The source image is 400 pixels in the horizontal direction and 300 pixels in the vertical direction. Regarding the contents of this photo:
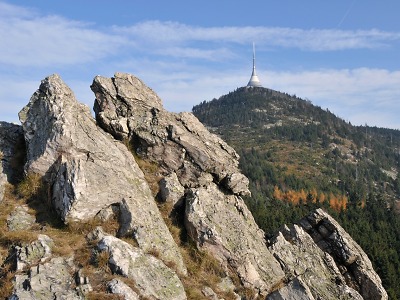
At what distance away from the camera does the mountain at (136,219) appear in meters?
15.6

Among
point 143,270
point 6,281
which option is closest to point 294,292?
point 143,270

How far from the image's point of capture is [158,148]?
934 inches

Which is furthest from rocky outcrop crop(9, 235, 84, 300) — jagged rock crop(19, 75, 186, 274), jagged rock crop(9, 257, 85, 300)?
jagged rock crop(19, 75, 186, 274)

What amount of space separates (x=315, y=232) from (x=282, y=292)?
9.67m

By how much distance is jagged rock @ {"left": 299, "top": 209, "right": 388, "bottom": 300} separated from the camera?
933 inches

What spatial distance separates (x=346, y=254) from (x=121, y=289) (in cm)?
1595

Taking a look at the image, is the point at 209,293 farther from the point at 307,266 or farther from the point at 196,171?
the point at 196,171

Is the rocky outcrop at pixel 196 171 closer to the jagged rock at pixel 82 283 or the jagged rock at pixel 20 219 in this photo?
the jagged rock at pixel 82 283

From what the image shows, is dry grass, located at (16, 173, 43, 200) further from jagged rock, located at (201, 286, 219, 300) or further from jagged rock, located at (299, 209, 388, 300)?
jagged rock, located at (299, 209, 388, 300)

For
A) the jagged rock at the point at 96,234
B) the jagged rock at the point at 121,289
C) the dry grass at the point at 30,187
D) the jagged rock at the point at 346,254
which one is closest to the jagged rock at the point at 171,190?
the jagged rock at the point at 96,234

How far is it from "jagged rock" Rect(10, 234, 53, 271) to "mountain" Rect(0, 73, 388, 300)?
46 millimetres

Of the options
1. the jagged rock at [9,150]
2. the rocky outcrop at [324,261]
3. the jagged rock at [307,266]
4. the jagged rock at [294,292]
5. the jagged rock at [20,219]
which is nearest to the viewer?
the jagged rock at [294,292]

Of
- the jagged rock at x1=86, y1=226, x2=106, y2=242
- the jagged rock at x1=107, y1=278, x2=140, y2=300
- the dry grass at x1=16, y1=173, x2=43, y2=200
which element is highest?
the dry grass at x1=16, y1=173, x2=43, y2=200

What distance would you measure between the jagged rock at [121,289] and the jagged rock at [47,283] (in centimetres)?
106
